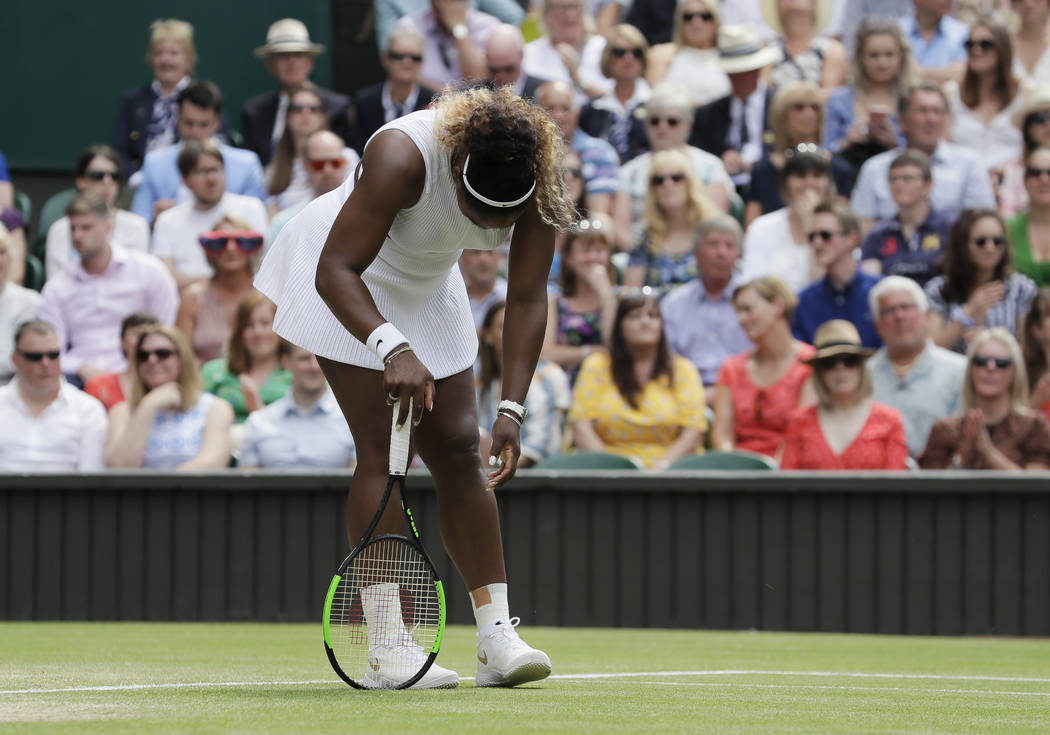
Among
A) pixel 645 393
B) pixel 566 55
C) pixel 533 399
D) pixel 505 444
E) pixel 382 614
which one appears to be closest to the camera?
pixel 382 614

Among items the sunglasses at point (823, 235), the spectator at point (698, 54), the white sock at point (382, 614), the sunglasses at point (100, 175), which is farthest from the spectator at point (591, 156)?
the white sock at point (382, 614)

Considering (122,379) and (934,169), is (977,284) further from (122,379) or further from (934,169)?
(122,379)

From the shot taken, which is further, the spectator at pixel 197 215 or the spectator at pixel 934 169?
the spectator at pixel 197 215

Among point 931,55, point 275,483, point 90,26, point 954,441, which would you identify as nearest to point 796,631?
point 954,441

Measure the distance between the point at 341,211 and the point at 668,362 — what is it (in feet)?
16.3

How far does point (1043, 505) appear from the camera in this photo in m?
8.60

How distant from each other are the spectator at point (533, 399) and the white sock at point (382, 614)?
4772mm

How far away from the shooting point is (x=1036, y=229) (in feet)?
34.2

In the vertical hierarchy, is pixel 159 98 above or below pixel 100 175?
above

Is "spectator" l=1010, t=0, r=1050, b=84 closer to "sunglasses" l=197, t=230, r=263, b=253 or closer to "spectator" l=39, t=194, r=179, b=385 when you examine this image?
"sunglasses" l=197, t=230, r=263, b=253

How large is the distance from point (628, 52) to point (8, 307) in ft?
14.7

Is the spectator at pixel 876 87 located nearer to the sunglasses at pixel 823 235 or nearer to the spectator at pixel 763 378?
the sunglasses at pixel 823 235

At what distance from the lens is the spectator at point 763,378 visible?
9.42 m

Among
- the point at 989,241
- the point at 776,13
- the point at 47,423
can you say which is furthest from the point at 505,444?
the point at 776,13
